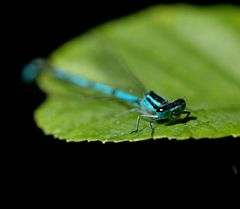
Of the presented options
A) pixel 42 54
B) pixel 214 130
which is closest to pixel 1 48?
pixel 42 54

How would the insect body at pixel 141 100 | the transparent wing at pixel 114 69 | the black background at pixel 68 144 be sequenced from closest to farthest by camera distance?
the insect body at pixel 141 100 → the black background at pixel 68 144 → the transparent wing at pixel 114 69

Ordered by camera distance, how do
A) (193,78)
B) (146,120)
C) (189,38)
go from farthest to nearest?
(189,38), (193,78), (146,120)

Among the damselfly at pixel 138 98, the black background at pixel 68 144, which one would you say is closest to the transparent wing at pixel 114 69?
the damselfly at pixel 138 98

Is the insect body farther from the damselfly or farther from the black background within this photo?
the black background

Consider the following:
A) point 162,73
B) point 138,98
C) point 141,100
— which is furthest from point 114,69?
point 141,100

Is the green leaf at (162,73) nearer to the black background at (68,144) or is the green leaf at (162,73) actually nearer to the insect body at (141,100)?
the insect body at (141,100)

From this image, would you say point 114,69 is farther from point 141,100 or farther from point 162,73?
point 141,100

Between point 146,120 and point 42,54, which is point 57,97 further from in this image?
point 42,54
